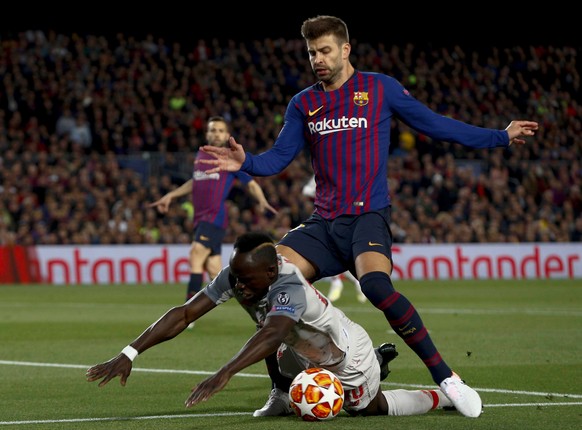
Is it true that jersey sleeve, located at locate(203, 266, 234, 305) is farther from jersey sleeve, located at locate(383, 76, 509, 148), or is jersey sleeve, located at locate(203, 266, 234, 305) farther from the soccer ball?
jersey sleeve, located at locate(383, 76, 509, 148)

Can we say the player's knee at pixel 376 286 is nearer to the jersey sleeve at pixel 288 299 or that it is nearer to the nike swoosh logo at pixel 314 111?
the jersey sleeve at pixel 288 299

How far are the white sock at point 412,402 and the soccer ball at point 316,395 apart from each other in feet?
1.47

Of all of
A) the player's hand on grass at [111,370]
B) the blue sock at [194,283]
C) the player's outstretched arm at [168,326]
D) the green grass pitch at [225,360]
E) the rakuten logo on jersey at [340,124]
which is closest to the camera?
the player's hand on grass at [111,370]

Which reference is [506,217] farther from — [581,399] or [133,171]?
[581,399]

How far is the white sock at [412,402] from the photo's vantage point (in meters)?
6.81

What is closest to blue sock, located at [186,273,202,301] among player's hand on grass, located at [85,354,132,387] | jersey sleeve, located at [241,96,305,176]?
jersey sleeve, located at [241,96,305,176]

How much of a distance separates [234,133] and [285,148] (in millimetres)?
23070

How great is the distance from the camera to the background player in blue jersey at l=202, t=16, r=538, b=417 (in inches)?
287

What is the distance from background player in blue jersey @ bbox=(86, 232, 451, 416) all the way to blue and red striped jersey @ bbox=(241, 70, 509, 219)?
1.06 m

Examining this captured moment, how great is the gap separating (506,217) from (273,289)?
2370 centimetres

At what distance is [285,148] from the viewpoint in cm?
759

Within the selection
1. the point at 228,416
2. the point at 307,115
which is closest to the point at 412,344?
the point at 228,416

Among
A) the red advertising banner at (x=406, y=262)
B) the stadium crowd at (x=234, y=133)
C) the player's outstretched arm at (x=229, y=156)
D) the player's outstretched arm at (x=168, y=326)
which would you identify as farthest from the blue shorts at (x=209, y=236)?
the red advertising banner at (x=406, y=262)

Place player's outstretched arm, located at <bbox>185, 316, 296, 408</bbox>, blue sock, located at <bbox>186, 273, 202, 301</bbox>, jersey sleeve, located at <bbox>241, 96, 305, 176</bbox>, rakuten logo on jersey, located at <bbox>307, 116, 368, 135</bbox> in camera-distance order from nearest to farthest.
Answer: player's outstretched arm, located at <bbox>185, 316, 296, 408</bbox> < jersey sleeve, located at <bbox>241, 96, 305, 176</bbox> < rakuten logo on jersey, located at <bbox>307, 116, 368, 135</bbox> < blue sock, located at <bbox>186, 273, 202, 301</bbox>
